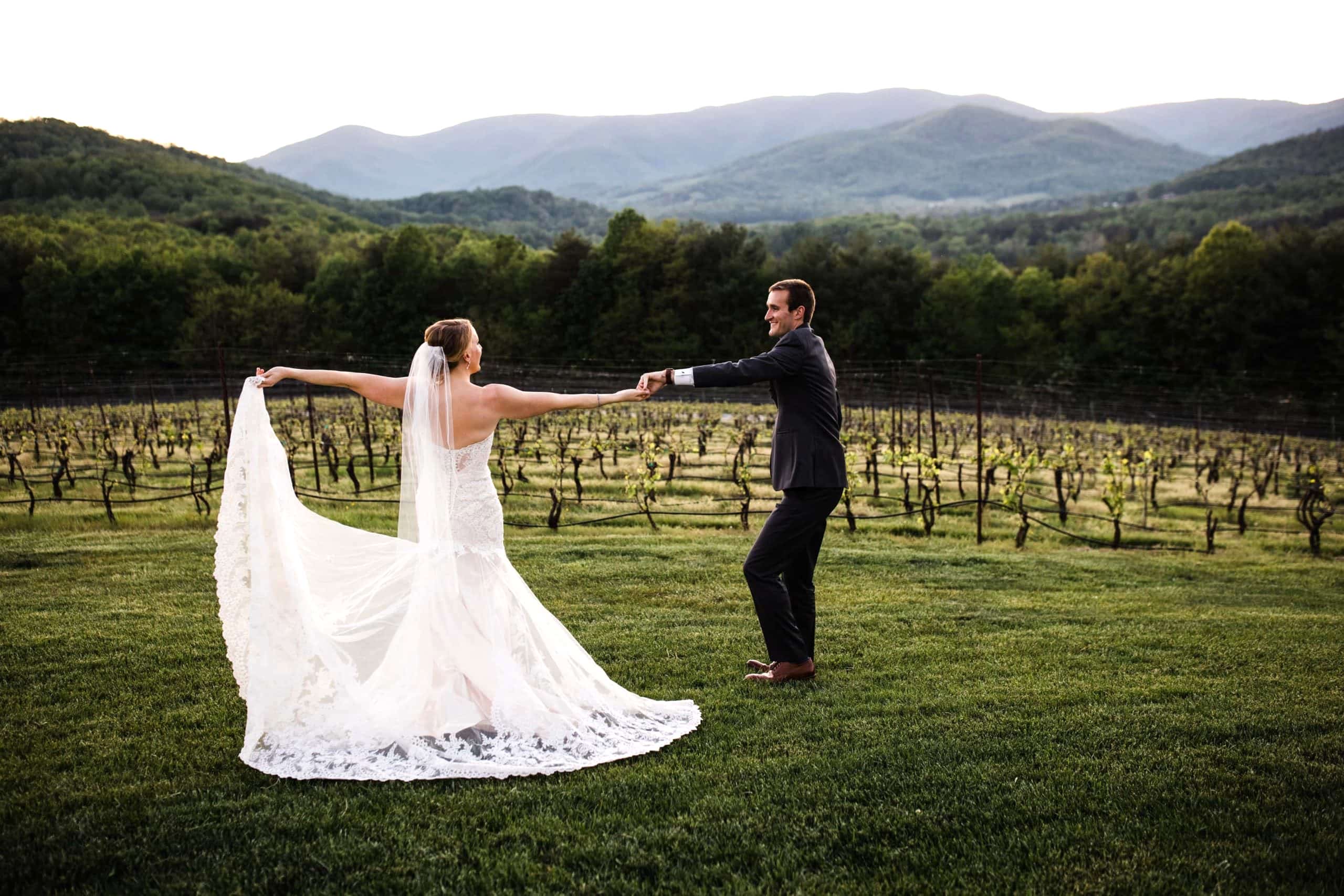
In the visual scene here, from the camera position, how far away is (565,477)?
14.5m

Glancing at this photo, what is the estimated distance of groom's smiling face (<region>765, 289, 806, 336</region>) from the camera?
15.5 feet

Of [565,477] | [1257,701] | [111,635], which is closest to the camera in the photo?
[1257,701]

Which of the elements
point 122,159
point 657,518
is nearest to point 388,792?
point 657,518

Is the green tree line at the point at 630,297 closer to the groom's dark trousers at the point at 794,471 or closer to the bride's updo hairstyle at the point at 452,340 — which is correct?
the groom's dark trousers at the point at 794,471

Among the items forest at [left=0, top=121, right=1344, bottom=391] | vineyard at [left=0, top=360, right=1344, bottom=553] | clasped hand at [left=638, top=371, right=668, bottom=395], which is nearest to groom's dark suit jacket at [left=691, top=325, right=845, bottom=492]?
clasped hand at [left=638, top=371, right=668, bottom=395]

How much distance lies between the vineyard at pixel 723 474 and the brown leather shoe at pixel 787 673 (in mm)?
5686

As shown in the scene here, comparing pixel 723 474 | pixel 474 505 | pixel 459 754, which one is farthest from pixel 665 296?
pixel 459 754

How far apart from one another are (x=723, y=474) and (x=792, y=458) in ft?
37.5

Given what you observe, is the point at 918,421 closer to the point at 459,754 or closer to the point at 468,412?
the point at 468,412

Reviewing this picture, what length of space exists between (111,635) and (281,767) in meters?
2.53

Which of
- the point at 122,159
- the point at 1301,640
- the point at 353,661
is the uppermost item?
the point at 122,159

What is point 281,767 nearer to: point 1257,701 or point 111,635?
point 111,635

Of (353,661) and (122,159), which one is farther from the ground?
(122,159)

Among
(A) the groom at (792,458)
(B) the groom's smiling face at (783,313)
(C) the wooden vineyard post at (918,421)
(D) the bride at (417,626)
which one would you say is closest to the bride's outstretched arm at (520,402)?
(D) the bride at (417,626)
